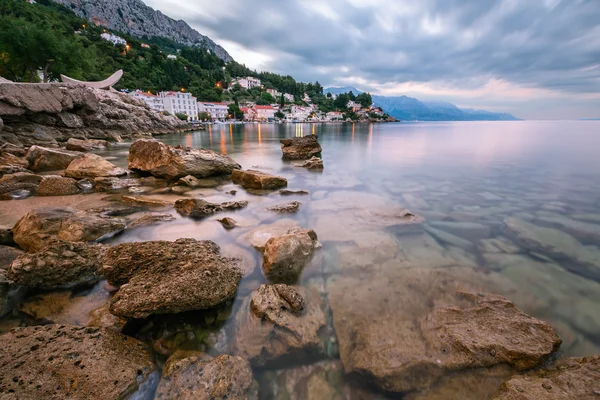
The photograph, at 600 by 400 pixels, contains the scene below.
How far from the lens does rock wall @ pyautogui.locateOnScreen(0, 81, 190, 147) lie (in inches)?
719

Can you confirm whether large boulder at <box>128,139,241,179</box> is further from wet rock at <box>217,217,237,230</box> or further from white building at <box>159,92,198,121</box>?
white building at <box>159,92,198,121</box>

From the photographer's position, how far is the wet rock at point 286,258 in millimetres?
4092

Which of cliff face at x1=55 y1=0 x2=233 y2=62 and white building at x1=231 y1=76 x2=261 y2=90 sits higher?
cliff face at x1=55 y1=0 x2=233 y2=62

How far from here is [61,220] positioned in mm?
4719

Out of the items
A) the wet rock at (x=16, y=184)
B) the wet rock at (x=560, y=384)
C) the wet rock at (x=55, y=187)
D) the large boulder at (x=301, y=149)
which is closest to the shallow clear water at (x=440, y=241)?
the wet rock at (x=560, y=384)

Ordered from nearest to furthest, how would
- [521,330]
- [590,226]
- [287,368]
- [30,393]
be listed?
[30,393]
[287,368]
[521,330]
[590,226]

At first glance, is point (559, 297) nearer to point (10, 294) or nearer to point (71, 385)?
point (71, 385)

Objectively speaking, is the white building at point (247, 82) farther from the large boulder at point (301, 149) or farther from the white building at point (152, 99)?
the large boulder at point (301, 149)

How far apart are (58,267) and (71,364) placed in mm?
1828

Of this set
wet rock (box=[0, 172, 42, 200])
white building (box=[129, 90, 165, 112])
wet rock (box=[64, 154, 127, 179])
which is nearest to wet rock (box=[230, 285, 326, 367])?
wet rock (box=[0, 172, 42, 200])

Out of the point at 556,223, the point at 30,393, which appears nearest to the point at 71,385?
the point at 30,393

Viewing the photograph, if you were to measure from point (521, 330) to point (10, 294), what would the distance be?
6.21 meters

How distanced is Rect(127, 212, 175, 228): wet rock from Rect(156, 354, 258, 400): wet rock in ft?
13.6

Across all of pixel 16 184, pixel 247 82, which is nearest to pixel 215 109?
pixel 247 82
